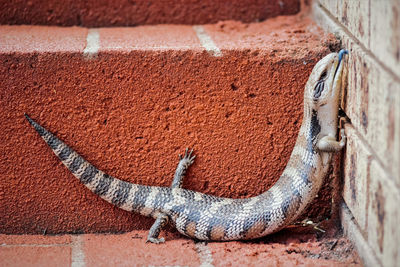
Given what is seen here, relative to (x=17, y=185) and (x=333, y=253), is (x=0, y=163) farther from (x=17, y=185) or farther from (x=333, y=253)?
(x=333, y=253)

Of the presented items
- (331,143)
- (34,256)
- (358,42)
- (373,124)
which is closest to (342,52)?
(358,42)

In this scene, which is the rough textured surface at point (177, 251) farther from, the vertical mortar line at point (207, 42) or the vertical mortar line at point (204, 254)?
the vertical mortar line at point (207, 42)

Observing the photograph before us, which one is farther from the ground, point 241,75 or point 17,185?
point 241,75

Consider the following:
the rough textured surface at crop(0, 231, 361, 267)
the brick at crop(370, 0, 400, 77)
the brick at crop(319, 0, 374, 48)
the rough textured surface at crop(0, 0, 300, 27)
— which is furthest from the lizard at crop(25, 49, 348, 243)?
the rough textured surface at crop(0, 0, 300, 27)

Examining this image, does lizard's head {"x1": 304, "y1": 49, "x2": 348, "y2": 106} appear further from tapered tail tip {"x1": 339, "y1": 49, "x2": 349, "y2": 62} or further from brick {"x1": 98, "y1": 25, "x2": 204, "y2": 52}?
brick {"x1": 98, "y1": 25, "x2": 204, "y2": 52}

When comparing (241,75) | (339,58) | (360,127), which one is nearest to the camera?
(360,127)

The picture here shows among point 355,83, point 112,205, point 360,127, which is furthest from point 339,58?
point 112,205

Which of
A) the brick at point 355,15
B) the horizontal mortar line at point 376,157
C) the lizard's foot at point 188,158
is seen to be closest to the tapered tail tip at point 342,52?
the brick at point 355,15
